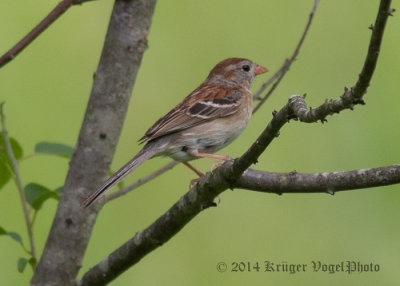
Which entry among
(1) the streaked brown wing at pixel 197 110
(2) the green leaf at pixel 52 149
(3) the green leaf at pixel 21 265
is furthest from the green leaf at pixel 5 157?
(1) the streaked brown wing at pixel 197 110

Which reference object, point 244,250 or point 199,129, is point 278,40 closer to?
point 244,250

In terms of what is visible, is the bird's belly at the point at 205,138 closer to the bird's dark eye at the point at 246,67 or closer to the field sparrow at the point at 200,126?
the field sparrow at the point at 200,126

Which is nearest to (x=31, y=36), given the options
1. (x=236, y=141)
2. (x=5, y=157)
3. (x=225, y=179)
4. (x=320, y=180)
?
(x=225, y=179)

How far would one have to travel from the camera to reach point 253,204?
6957 millimetres

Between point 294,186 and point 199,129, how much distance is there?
81.4 inches

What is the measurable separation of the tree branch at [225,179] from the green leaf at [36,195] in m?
0.43

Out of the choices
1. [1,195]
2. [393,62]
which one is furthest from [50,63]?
[393,62]

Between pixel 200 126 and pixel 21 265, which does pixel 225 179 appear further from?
pixel 200 126

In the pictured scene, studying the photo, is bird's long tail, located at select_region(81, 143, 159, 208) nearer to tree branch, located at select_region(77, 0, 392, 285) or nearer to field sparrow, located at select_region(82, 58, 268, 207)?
field sparrow, located at select_region(82, 58, 268, 207)

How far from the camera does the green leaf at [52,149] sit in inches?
158

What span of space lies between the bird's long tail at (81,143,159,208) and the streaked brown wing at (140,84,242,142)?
116mm

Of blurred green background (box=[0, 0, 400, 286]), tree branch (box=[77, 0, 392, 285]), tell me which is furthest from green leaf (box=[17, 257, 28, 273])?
blurred green background (box=[0, 0, 400, 286])

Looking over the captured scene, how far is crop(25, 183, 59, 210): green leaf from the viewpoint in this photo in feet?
12.8

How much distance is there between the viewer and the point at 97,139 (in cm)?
412
